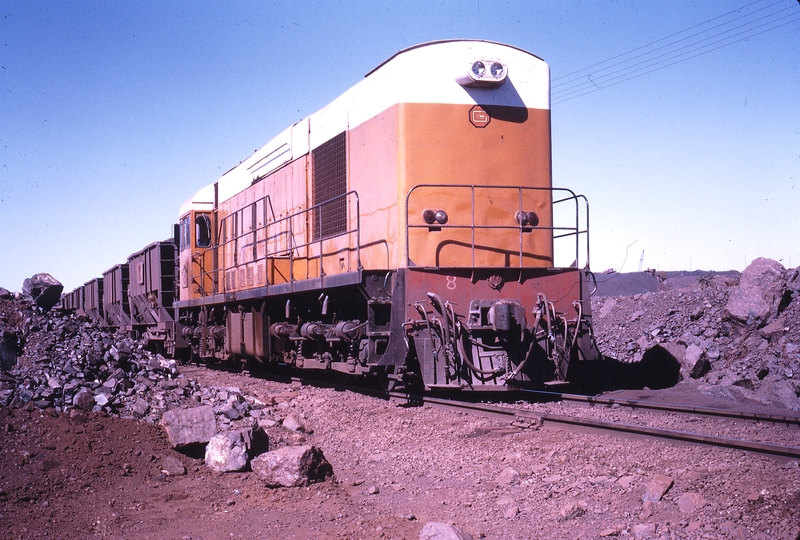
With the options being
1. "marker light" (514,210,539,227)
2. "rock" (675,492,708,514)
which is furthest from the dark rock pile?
"rock" (675,492,708,514)

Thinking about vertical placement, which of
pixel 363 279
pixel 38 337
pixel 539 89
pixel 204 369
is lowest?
pixel 204 369

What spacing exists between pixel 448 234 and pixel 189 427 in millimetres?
3851

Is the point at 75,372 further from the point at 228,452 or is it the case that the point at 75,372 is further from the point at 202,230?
the point at 202,230

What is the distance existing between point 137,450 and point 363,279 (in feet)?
11.0

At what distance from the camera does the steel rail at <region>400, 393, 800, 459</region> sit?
5326 mm

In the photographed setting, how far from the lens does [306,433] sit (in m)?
7.83

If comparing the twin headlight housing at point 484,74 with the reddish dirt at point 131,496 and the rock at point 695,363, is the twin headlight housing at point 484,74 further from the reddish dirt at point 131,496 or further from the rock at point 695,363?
the rock at point 695,363

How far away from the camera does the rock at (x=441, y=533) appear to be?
412 centimetres

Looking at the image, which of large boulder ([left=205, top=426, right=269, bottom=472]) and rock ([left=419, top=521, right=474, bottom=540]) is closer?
rock ([left=419, top=521, right=474, bottom=540])

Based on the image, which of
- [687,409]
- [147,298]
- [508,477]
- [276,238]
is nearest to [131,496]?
[508,477]

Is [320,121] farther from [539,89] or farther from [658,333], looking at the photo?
[658,333]

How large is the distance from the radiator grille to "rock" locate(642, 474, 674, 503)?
6172mm

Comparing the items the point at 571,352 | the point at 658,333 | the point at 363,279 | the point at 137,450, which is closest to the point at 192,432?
the point at 137,450

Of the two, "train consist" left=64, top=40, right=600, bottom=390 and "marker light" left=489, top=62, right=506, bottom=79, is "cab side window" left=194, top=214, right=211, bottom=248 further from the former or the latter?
"marker light" left=489, top=62, right=506, bottom=79
